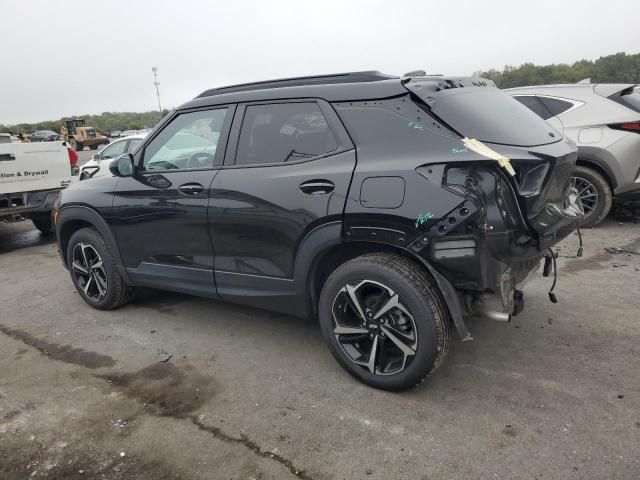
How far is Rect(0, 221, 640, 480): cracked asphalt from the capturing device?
244 centimetres

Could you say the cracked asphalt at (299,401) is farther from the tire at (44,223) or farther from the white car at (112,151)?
the white car at (112,151)

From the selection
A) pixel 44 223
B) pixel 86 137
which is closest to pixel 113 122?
pixel 86 137

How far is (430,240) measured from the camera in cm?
267

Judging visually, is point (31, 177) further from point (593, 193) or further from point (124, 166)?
point (593, 193)

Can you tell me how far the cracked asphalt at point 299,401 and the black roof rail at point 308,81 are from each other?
185cm

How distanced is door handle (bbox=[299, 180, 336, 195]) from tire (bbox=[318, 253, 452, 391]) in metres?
0.45

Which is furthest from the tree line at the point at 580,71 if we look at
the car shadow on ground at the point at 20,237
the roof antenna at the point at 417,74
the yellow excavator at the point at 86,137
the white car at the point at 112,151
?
the yellow excavator at the point at 86,137

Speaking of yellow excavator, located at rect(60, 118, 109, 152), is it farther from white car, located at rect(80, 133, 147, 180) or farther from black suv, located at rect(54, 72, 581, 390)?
black suv, located at rect(54, 72, 581, 390)

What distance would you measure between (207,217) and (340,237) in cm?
110

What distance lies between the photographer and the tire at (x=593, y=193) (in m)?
6.17

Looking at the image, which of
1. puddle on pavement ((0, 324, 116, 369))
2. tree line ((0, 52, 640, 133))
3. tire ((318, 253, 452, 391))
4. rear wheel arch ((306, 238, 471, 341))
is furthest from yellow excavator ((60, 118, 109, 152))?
tire ((318, 253, 452, 391))

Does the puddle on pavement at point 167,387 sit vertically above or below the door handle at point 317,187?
below

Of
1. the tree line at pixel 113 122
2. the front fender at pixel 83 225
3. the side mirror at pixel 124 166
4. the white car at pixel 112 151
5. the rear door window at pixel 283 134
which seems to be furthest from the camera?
the tree line at pixel 113 122

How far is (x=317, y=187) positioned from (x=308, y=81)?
89cm
